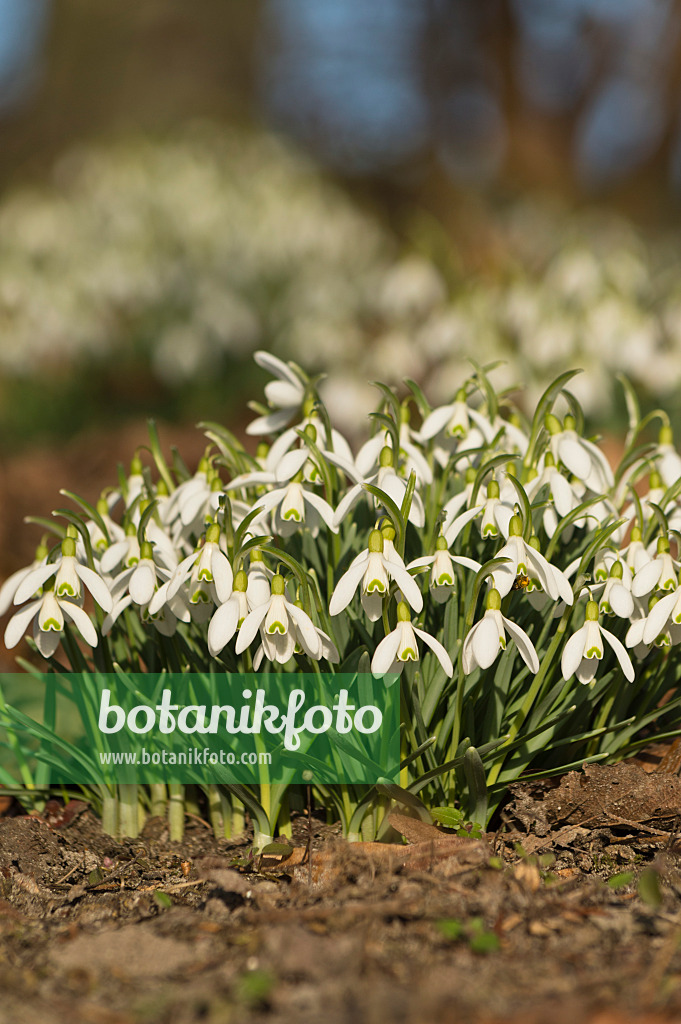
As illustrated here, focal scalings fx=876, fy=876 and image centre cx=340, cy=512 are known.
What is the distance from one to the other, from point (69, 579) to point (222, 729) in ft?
1.53

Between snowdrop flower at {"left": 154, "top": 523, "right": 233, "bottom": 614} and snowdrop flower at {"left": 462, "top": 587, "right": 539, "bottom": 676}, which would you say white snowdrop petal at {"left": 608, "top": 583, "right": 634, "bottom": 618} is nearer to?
snowdrop flower at {"left": 462, "top": 587, "right": 539, "bottom": 676}

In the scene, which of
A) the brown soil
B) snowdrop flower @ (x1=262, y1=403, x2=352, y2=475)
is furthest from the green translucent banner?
snowdrop flower @ (x1=262, y1=403, x2=352, y2=475)

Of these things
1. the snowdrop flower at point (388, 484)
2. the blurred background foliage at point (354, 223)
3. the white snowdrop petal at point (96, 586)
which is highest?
the blurred background foliage at point (354, 223)

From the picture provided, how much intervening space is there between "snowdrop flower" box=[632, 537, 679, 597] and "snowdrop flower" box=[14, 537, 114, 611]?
3.52 ft

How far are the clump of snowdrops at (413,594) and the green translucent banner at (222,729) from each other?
44 mm

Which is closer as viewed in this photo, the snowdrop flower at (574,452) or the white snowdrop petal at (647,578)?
the white snowdrop petal at (647,578)

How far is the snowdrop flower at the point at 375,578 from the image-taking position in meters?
1.61

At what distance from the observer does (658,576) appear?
177 cm

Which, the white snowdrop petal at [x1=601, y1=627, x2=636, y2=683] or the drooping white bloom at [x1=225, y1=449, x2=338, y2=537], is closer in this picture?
the white snowdrop petal at [x1=601, y1=627, x2=636, y2=683]

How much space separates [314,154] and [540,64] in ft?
12.9

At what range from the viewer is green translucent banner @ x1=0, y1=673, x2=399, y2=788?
182 cm

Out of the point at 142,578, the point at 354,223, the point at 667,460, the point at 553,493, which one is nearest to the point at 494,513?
the point at 553,493

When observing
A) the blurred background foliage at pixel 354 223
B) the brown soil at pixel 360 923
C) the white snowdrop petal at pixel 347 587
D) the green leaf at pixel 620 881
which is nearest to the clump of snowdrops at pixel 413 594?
the white snowdrop petal at pixel 347 587

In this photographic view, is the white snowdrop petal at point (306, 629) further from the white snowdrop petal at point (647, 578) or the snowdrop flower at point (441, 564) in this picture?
the white snowdrop petal at point (647, 578)
